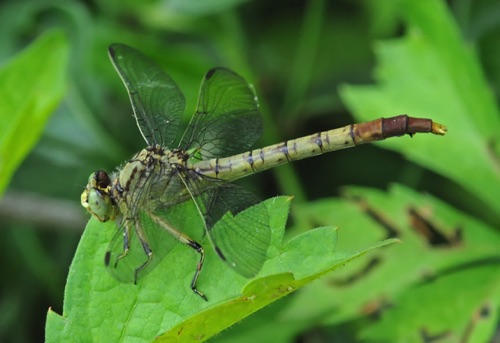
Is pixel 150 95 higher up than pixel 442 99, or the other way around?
pixel 150 95

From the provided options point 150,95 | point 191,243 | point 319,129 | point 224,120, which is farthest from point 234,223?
point 319,129

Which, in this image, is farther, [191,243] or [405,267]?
[405,267]

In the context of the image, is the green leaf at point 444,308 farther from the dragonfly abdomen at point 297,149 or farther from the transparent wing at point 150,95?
the transparent wing at point 150,95

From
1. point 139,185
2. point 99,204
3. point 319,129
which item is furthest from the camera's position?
point 319,129

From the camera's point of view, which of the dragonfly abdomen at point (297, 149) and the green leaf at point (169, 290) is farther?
the dragonfly abdomen at point (297, 149)

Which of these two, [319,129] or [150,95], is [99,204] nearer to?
[150,95]

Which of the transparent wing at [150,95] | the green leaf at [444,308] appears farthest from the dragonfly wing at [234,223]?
the green leaf at [444,308]
